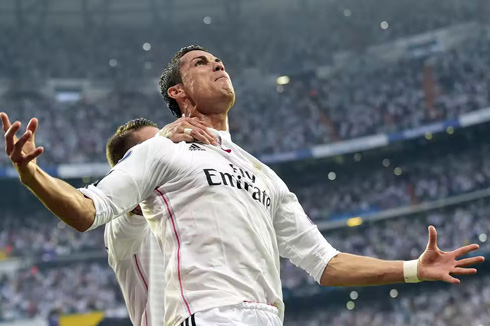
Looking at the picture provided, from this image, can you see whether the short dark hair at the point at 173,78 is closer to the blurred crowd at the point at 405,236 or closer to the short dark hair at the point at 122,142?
the short dark hair at the point at 122,142

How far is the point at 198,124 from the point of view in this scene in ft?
12.3

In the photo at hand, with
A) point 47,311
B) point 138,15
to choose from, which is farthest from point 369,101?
point 47,311

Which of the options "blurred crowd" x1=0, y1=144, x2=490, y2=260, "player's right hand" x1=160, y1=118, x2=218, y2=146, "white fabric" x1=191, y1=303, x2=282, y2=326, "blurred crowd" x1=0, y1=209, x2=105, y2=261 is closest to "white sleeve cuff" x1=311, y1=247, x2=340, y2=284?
"white fabric" x1=191, y1=303, x2=282, y2=326

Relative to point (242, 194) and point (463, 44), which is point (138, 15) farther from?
point (242, 194)

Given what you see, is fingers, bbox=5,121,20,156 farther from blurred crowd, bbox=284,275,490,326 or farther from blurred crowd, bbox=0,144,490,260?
blurred crowd, bbox=0,144,490,260

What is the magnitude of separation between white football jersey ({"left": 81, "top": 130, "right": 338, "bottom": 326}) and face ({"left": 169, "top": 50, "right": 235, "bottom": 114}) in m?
0.33

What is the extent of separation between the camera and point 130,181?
3.25 m

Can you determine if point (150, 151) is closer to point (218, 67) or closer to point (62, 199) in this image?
point (62, 199)

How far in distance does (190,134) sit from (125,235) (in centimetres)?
98

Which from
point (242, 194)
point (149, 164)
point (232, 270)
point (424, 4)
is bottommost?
point (232, 270)

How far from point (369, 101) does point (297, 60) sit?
494 centimetres

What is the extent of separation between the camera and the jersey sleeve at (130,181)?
10.2 feet

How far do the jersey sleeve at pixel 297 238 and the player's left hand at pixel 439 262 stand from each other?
1.71ft

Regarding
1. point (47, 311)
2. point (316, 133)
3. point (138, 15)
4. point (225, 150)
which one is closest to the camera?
point (225, 150)
